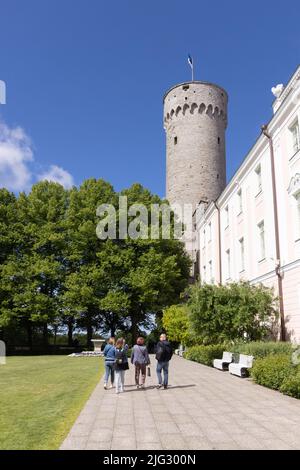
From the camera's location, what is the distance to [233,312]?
20.1 metres

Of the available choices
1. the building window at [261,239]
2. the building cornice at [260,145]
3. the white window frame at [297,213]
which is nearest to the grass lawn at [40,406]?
the white window frame at [297,213]

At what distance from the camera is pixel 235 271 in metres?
28.0

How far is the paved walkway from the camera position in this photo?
22.8 ft

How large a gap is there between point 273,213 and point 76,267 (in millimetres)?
21054

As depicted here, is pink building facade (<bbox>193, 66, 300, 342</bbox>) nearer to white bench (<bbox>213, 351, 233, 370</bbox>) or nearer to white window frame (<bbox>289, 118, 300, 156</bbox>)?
white window frame (<bbox>289, 118, 300, 156</bbox>)

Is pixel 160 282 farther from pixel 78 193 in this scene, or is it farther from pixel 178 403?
pixel 178 403

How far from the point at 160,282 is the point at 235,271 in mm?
9212

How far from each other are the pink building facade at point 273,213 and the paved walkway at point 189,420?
713 centimetres

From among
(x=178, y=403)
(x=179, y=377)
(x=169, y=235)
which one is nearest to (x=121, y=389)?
(x=178, y=403)

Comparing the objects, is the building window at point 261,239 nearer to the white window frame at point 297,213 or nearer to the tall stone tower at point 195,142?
the white window frame at point 297,213

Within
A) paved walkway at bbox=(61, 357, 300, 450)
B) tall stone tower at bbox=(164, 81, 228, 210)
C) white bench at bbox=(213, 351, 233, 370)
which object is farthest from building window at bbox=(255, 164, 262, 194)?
tall stone tower at bbox=(164, 81, 228, 210)

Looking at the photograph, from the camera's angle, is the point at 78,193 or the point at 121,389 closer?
the point at 121,389

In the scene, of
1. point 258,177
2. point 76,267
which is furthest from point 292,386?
point 76,267
